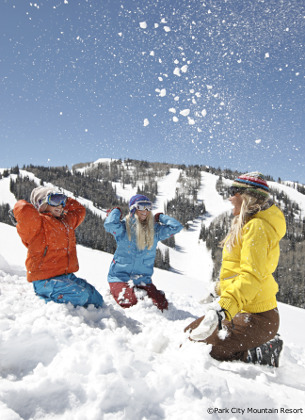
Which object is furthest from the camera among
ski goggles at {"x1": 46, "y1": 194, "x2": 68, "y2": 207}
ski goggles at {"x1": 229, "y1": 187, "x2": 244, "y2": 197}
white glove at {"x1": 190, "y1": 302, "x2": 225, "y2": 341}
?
ski goggles at {"x1": 46, "y1": 194, "x2": 68, "y2": 207}

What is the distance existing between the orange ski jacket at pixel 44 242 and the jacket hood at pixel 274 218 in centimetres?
254

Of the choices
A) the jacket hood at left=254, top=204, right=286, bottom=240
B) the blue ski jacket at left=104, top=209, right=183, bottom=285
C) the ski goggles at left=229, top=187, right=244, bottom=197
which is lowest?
the blue ski jacket at left=104, top=209, right=183, bottom=285

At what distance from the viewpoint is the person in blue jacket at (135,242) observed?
4.66 metres

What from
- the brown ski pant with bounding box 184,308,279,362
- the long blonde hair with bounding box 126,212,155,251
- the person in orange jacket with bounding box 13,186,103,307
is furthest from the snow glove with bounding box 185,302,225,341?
the long blonde hair with bounding box 126,212,155,251

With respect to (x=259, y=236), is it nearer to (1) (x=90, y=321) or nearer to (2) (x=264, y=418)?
(2) (x=264, y=418)

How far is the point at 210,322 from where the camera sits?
76.3 inches

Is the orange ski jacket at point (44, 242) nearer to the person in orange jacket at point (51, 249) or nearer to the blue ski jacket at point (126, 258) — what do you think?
the person in orange jacket at point (51, 249)

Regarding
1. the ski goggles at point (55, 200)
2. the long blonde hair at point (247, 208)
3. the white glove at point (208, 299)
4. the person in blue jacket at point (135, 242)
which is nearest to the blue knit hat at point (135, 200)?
the person in blue jacket at point (135, 242)

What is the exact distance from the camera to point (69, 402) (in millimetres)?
1361

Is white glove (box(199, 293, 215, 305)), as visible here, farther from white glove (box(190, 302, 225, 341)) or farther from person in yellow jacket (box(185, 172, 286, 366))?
white glove (box(190, 302, 225, 341))

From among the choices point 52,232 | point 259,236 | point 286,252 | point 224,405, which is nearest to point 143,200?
point 52,232

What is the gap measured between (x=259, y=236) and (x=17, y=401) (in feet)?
6.73

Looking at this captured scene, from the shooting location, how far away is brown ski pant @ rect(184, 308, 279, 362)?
2367mm

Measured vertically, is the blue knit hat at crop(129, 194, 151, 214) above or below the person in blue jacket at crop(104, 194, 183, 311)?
above
